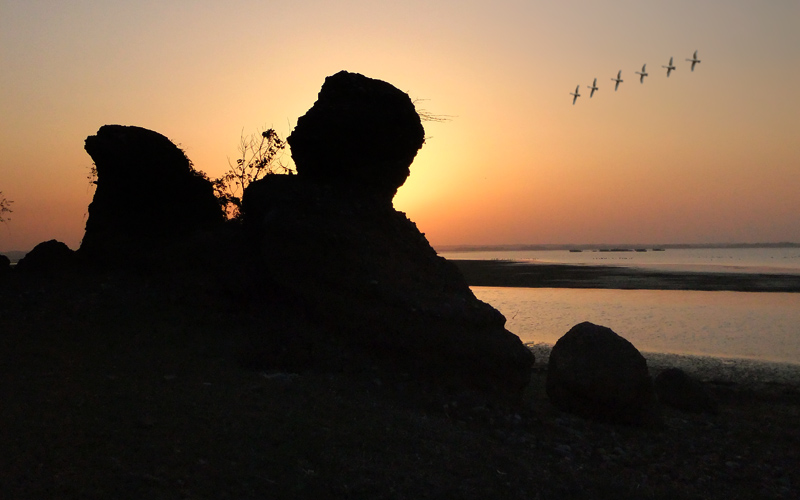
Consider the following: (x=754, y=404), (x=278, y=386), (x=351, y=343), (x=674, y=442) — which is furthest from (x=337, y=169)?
(x=754, y=404)

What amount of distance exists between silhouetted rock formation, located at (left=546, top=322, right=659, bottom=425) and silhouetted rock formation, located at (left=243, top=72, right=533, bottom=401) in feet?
3.75

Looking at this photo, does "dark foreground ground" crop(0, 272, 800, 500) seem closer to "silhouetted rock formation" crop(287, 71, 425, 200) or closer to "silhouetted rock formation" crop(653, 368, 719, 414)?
"silhouetted rock formation" crop(653, 368, 719, 414)

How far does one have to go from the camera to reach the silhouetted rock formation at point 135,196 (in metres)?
16.5

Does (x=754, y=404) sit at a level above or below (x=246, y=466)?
below

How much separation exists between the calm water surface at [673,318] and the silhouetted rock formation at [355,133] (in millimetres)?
15133

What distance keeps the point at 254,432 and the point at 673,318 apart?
31698 mm

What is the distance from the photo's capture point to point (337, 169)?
15.3 meters

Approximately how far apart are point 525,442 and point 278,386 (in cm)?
456

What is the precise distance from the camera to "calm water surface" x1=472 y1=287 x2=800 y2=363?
84.5 ft

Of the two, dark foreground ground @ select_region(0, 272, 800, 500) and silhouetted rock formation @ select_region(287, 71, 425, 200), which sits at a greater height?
silhouetted rock formation @ select_region(287, 71, 425, 200)

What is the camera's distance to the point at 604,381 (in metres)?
13.1

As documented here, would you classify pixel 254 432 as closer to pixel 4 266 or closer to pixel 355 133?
pixel 355 133

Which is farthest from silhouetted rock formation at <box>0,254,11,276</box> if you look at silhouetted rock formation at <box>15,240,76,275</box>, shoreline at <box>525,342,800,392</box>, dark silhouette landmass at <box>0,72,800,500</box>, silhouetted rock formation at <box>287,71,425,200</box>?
shoreline at <box>525,342,800,392</box>

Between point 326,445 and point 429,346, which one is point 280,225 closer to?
point 429,346
